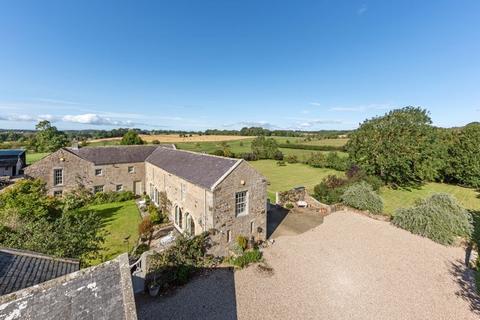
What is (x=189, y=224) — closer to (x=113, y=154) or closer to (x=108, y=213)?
(x=108, y=213)

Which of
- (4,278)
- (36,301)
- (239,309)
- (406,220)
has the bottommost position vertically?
(239,309)

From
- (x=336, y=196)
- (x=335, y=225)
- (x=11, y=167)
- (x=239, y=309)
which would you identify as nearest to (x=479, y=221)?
(x=336, y=196)

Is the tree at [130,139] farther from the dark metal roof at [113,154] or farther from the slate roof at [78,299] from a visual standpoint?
the slate roof at [78,299]

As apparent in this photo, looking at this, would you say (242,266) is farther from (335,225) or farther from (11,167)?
(11,167)

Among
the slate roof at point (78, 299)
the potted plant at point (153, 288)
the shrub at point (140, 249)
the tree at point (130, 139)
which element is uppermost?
the tree at point (130, 139)

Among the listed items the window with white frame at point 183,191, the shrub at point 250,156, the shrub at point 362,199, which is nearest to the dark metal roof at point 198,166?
the window with white frame at point 183,191

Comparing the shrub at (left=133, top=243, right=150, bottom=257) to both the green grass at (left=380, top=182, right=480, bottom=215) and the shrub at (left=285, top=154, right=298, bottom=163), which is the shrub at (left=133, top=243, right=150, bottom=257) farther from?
the shrub at (left=285, top=154, right=298, bottom=163)

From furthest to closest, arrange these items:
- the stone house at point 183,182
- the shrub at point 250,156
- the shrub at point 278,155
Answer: the shrub at point 278,155, the shrub at point 250,156, the stone house at point 183,182
